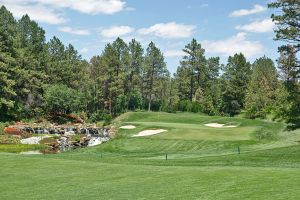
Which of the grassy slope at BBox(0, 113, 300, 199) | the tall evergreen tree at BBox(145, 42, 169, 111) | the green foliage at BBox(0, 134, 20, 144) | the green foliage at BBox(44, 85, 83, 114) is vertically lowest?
the green foliage at BBox(0, 134, 20, 144)

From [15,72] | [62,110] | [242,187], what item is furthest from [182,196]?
[62,110]

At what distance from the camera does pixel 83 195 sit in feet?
43.8

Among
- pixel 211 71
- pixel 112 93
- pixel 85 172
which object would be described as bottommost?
pixel 85 172

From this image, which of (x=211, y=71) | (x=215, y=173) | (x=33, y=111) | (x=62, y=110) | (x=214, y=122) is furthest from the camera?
(x=211, y=71)

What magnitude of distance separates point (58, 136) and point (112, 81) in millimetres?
32558

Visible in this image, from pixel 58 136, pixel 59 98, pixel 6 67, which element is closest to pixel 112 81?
pixel 59 98

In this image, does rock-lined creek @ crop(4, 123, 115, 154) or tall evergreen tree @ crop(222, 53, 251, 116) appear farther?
tall evergreen tree @ crop(222, 53, 251, 116)

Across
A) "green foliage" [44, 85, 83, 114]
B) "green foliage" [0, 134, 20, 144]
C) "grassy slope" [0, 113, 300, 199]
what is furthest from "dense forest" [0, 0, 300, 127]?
"grassy slope" [0, 113, 300, 199]

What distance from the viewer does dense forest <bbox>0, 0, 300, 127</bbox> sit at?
69688 mm

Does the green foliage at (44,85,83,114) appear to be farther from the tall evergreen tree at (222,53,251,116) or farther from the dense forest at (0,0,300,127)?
the tall evergreen tree at (222,53,251,116)

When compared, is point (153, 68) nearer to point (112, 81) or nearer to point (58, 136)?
point (112, 81)

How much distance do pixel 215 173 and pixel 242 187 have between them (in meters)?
Answer: 3.14

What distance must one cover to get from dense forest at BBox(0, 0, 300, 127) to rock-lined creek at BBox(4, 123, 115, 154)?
6618mm

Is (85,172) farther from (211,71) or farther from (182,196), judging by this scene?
(211,71)
